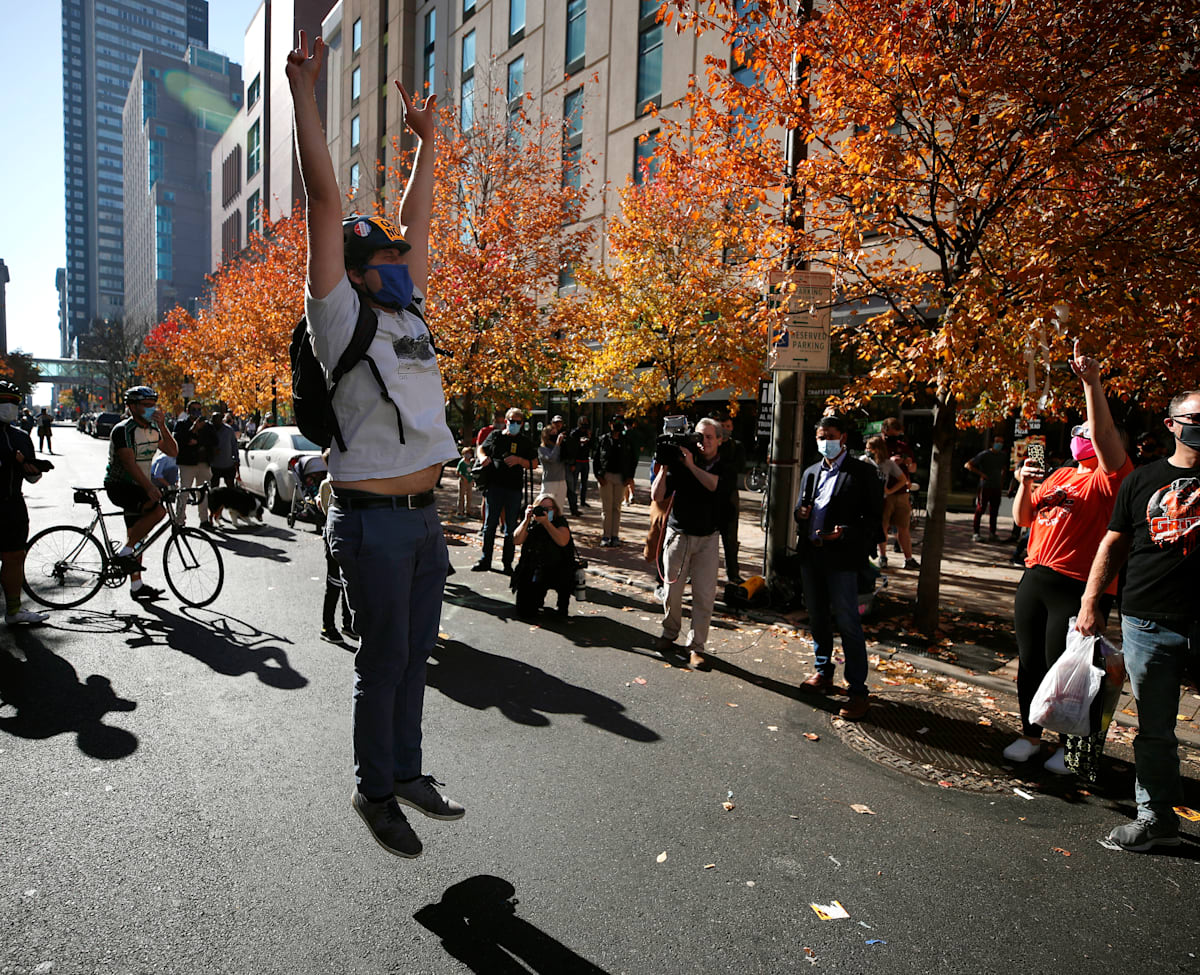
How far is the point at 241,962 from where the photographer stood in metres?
2.52

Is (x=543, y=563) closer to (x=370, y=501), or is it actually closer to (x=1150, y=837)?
(x=370, y=501)

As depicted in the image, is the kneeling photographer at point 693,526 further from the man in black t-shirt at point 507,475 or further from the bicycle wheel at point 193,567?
the bicycle wheel at point 193,567

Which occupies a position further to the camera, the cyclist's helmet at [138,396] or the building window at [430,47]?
the building window at [430,47]

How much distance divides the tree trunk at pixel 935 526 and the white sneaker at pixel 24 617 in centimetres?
773

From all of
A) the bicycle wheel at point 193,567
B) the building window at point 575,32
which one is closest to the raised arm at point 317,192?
the bicycle wheel at point 193,567

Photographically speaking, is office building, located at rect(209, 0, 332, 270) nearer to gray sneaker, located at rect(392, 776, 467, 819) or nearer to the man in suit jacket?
the man in suit jacket

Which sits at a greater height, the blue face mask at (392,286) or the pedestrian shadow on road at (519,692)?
the blue face mask at (392,286)

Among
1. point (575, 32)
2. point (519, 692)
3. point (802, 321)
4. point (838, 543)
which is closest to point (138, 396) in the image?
point (519, 692)

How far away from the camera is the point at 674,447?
6.23 m

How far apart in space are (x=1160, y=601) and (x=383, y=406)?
11.1 feet

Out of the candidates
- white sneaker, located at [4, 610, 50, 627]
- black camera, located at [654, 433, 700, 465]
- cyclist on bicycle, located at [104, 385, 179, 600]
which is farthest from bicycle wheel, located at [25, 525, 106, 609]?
black camera, located at [654, 433, 700, 465]

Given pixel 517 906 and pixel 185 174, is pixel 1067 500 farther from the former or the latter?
pixel 185 174

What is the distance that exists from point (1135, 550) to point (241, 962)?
395cm

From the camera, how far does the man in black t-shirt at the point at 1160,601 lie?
335 centimetres
